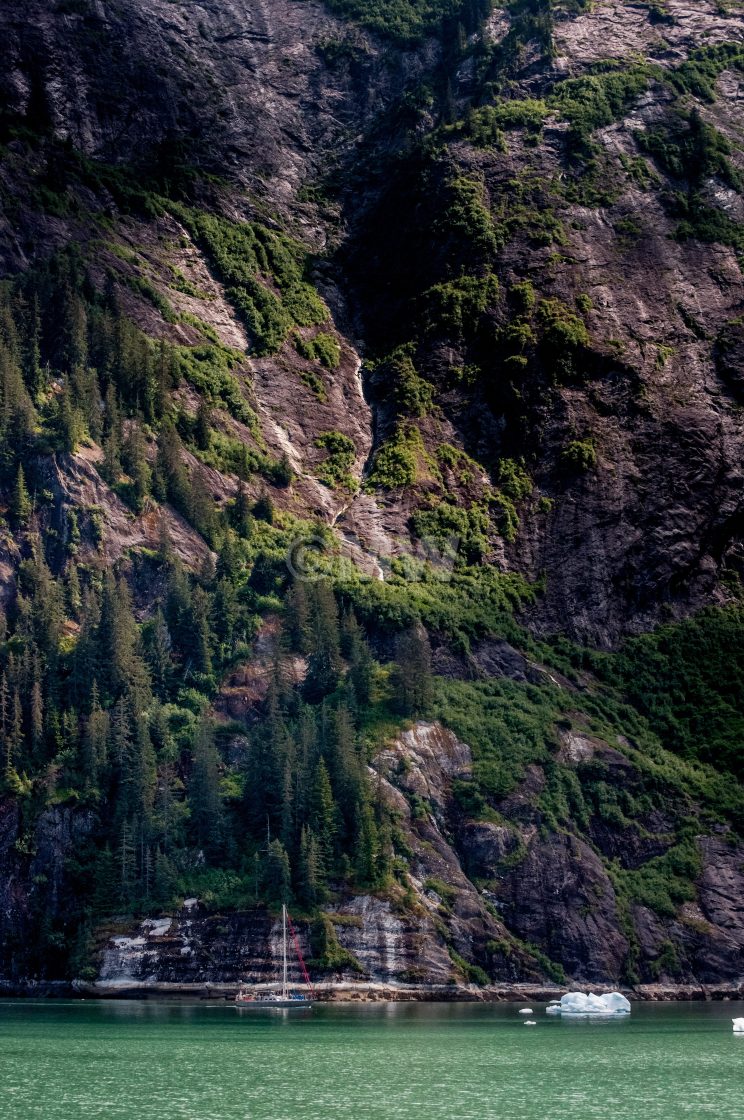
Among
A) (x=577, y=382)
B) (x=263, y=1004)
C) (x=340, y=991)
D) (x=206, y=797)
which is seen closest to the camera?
(x=263, y=1004)

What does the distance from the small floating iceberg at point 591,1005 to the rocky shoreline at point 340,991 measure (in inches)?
327

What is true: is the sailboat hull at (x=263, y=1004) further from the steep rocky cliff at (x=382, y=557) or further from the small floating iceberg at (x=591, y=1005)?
the small floating iceberg at (x=591, y=1005)

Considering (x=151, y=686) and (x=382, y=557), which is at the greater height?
(x=382, y=557)

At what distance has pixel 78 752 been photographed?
121m

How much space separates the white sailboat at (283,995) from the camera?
105 m

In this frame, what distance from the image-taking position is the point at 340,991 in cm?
10888

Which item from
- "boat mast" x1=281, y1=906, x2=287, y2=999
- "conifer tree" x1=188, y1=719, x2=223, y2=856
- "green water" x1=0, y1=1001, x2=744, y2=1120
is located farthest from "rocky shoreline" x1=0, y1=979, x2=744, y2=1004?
"conifer tree" x1=188, y1=719, x2=223, y2=856

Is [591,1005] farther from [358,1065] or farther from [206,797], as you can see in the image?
[358,1065]

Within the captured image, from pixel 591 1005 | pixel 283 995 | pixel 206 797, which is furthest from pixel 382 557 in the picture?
pixel 591 1005

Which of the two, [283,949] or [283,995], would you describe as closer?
[283,995]

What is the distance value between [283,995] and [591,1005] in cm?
2117

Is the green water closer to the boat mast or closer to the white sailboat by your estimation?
the white sailboat

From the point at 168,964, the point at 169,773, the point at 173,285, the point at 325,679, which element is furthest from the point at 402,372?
the point at 168,964

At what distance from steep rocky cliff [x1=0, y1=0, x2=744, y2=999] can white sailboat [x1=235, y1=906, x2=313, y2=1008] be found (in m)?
1.48
